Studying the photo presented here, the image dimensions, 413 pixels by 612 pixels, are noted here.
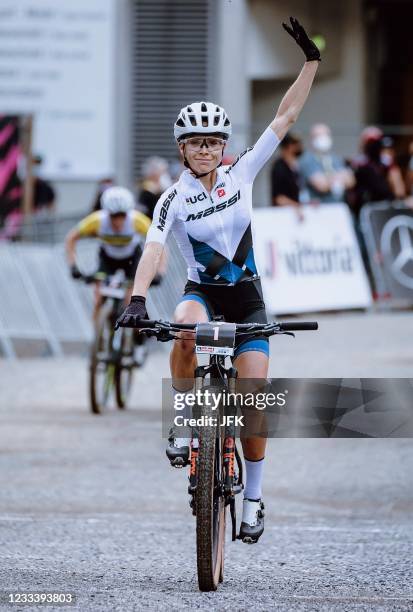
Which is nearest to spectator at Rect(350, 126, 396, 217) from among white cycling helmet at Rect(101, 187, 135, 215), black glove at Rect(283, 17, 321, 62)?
white cycling helmet at Rect(101, 187, 135, 215)

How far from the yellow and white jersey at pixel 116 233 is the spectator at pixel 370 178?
24.0ft

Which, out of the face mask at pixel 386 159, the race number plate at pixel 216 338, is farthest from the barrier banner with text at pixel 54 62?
the race number plate at pixel 216 338

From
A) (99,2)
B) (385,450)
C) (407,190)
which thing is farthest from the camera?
(99,2)

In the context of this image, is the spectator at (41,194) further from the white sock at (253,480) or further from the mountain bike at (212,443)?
the mountain bike at (212,443)

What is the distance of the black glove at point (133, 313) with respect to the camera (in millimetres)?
7027

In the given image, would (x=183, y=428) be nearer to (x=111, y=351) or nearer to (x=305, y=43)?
(x=305, y=43)

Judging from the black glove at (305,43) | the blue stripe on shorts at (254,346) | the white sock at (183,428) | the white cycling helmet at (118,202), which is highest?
the black glove at (305,43)

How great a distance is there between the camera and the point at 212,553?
22.7 ft

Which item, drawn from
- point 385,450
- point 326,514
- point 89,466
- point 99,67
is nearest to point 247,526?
point 326,514

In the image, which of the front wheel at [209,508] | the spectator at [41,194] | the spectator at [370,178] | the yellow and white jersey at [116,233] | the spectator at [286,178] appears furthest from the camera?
the spectator at [41,194]

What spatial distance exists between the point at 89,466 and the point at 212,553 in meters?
4.83

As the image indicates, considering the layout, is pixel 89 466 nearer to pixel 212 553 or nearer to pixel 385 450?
pixel 385 450

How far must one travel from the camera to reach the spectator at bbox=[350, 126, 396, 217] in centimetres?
2162

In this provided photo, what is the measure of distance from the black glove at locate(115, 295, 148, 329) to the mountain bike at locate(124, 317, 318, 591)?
4cm
